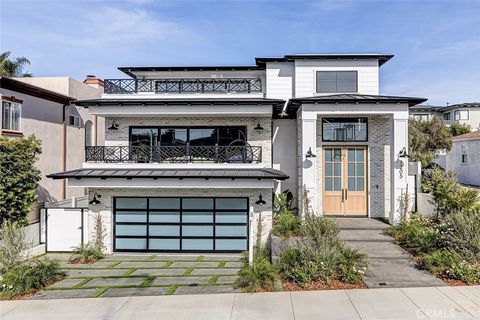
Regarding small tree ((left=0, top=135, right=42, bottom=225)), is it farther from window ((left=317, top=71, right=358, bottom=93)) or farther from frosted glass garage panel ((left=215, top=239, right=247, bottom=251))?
window ((left=317, top=71, right=358, bottom=93))

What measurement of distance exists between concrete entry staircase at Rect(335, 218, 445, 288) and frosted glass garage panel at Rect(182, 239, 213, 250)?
5.28m

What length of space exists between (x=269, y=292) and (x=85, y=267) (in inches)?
277

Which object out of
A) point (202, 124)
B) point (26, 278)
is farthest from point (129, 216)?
point (26, 278)

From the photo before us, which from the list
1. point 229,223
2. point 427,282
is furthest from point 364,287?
point 229,223

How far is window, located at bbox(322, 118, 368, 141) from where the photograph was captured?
15.1m

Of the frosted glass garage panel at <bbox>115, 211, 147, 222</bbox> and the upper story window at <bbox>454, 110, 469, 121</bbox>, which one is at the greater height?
the upper story window at <bbox>454, 110, 469, 121</bbox>

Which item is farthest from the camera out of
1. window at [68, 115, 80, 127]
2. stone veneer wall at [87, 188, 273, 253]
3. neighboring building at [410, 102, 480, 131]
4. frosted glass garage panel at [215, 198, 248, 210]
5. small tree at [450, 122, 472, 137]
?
neighboring building at [410, 102, 480, 131]

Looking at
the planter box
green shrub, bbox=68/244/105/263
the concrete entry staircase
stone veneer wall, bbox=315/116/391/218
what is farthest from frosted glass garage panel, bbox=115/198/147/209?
the concrete entry staircase

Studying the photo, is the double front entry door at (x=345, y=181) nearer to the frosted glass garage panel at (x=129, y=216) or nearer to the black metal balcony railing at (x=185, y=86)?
the black metal balcony railing at (x=185, y=86)

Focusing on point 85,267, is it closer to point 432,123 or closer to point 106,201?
point 106,201

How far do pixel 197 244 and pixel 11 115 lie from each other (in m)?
9.72

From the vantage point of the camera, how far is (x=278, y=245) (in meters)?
11.5

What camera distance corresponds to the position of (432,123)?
98.7 ft

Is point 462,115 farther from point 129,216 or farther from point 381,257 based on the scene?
point 129,216
